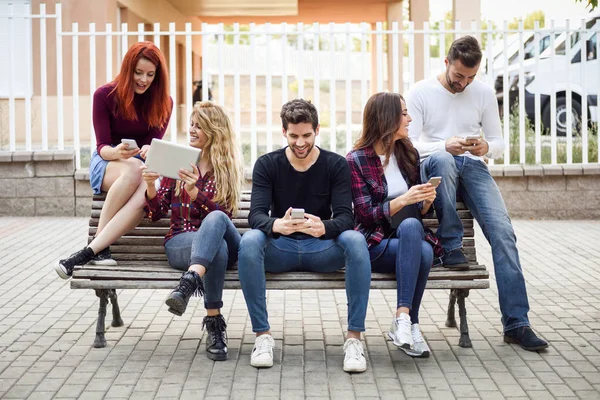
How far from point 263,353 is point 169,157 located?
110 cm

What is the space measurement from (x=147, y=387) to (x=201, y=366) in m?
0.42

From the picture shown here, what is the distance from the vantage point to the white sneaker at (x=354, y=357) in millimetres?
4723

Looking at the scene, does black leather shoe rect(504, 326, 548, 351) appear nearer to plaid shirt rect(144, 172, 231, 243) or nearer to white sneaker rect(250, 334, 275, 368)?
white sneaker rect(250, 334, 275, 368)

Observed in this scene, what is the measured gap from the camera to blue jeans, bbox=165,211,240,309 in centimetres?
486

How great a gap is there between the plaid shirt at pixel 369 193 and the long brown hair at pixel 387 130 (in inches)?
2.8

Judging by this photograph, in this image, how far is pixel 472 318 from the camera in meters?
6.01

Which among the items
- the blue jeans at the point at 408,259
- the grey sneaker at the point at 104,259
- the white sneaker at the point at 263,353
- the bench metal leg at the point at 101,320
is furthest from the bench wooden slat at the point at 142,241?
the white sneaker at the point at 263,353

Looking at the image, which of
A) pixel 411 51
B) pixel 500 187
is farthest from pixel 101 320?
pixel 411 51

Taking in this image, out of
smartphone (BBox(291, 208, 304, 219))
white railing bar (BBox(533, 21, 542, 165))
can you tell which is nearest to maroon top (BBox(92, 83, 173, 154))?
smartphone (BBox(291, 208, 304, 219))

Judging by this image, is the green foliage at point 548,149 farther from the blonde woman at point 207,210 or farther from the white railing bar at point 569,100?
the blonde woman at point 207,210

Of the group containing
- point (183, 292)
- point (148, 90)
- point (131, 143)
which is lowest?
point (183, 292)

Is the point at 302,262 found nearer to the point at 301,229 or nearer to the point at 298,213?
the point at 301,229

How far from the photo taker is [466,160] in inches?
218

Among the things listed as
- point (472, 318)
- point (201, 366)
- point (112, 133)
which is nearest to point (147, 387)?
point (201, 366)
